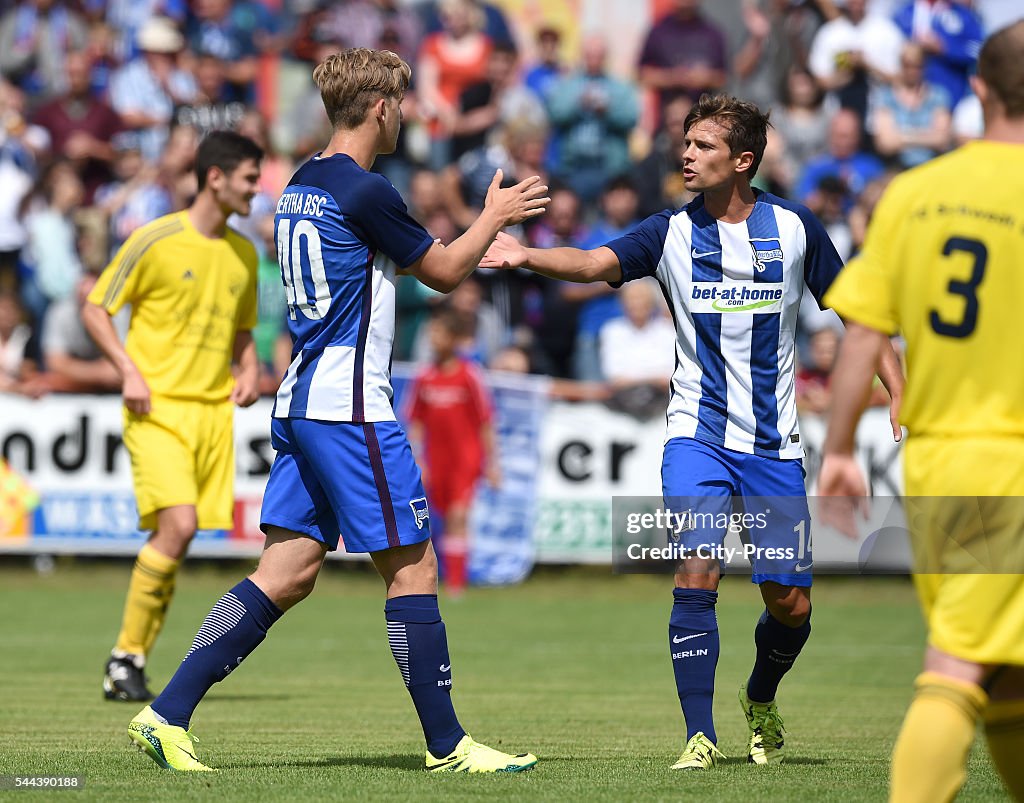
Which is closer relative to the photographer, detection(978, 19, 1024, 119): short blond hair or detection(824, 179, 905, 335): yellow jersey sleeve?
detection(978, 19, 1024, 119): short blond hair

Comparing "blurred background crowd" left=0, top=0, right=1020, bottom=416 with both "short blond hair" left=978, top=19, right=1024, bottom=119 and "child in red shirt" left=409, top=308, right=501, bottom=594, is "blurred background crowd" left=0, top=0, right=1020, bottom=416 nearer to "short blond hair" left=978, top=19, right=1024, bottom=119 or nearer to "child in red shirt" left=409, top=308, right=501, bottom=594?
"child in red shirt" left=409, top=308, right=501, bottom=594

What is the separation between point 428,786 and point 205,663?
3.64 feet

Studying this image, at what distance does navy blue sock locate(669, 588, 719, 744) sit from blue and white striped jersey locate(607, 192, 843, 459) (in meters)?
0.67

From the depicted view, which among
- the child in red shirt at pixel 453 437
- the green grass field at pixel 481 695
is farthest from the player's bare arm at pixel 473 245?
the child in red shirt at pixel 453 437

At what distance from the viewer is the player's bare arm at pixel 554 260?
6535 millimetres

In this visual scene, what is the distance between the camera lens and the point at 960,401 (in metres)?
4.44

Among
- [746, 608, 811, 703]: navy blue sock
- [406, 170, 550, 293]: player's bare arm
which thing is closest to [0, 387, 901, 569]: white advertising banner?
[746, 608, 811, 703]: navy blue sock

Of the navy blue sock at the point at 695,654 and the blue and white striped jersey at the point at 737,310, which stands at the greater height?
the blue and white striped jersey at the point at 737,310

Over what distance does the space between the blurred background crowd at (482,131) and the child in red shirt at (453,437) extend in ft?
1.88

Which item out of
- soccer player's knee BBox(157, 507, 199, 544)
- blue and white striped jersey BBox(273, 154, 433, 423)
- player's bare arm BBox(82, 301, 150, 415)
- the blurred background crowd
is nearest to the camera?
blue and white striped jersey BBox(273, 154, 433, 423)

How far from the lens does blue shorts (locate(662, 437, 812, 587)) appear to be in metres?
6.55

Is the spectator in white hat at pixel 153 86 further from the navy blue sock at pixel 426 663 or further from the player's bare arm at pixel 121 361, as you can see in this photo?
the navy blue sock at pixel 426 663

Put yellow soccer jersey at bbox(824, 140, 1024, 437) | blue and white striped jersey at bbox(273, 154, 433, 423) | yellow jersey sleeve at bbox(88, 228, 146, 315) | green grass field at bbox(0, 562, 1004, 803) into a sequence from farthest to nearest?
yellow jersey sleeve at bbox(88, 228, 146, 315), blue and white striped jersey at bbox(273, 154, 433, 423), green grass field at bbox(0, 562, 1004, 803), yellow soccer jersey at bbox(824, 140, 1024, 437)

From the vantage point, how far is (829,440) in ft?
14.4
